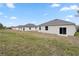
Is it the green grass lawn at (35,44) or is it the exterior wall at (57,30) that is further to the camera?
the exterior wall at (57,30)

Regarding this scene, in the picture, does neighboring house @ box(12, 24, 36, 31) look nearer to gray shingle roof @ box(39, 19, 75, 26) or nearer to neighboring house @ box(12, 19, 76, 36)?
neighboring house @ box(12, 19, 76, 36)

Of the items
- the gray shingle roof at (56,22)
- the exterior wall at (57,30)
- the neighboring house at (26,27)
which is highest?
the gray shingle roof at (56,22)

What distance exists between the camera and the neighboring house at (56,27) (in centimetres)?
751

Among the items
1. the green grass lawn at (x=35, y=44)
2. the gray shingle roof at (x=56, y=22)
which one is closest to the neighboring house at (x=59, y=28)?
the gray shingle roof at (x=56, y=22)

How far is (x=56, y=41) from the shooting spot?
7500mm

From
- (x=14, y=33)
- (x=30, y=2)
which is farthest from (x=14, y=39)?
(x=30, y=2)

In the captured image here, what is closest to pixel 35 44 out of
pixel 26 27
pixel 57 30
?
pixel 26 27

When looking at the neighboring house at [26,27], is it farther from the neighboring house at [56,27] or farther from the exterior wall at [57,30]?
the exterior wall at [57,30]

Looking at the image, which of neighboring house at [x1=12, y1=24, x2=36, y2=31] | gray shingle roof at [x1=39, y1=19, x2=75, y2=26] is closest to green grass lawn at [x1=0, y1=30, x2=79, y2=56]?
neighboring house at [x1=12, y1=24, x2=36, y2=31]

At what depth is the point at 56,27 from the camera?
7.68 metres

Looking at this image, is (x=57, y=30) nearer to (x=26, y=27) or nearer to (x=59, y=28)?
Result: (x=59, y=28)

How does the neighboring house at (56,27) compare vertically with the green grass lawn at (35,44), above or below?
above

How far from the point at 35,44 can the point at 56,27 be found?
1.59ft

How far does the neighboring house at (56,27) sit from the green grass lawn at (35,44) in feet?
0.29
